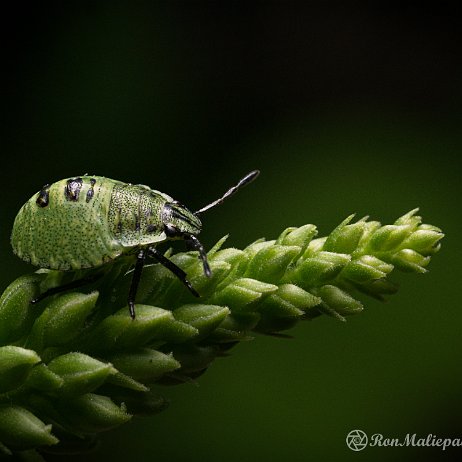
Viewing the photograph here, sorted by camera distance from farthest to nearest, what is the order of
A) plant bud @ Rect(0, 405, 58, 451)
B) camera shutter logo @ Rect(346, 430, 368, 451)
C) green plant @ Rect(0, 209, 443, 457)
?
camera shutter logo @ Rect(346, 430, 368, 451) < green plant @ Rect(0, 209, 443, 457) < plant bud @ Rect(0, 405, 58, 451)

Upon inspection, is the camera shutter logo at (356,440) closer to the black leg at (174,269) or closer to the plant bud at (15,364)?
the black leg at (174,269)

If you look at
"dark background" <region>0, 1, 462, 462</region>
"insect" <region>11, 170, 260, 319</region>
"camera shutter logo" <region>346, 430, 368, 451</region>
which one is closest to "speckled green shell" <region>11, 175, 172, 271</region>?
"insect" <region>11, 170, 260, 319</region>

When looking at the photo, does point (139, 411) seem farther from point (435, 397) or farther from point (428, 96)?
point (428, 96)

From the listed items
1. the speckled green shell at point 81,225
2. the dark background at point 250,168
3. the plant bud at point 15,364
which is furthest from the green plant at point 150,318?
the dark background at point 250,168

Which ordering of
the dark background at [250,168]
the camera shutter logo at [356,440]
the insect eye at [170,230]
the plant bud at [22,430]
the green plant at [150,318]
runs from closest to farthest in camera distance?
the plant bud at [22,430]
the green plant at [150,318]
the insect eye at [170,230]
the camera shutter logo at [356,440]
the dark background at [250,168]

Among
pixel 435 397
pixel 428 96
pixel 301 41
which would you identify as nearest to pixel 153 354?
pixel 435 397

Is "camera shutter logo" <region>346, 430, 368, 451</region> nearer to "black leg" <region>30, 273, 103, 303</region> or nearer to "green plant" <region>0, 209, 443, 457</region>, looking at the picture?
"green plant" <region>0, 209, 443, 457</region>
